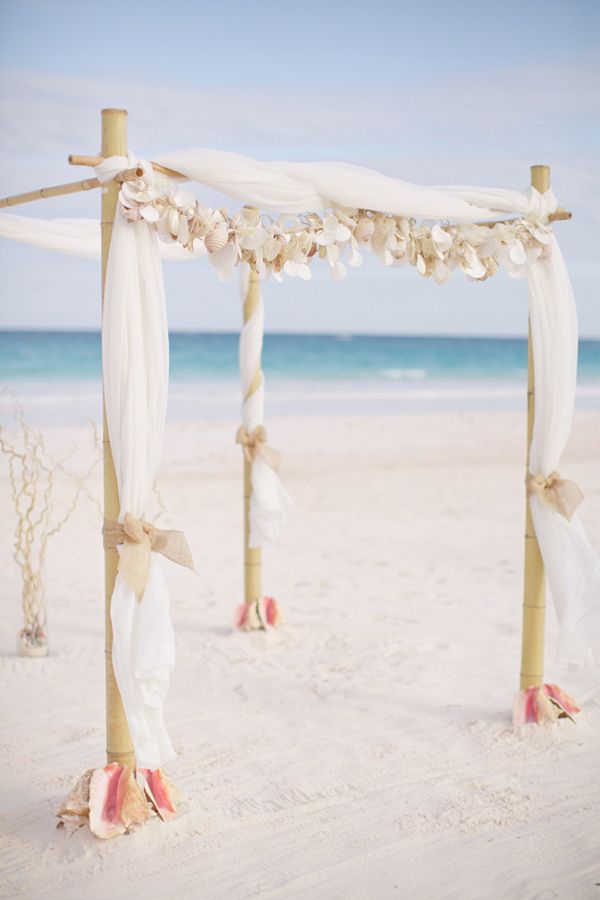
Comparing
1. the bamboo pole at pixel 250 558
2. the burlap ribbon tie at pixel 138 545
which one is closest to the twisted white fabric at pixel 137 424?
the burlap ribbon tie at pixel 138 545

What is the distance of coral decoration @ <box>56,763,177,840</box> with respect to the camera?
2545 millimetres

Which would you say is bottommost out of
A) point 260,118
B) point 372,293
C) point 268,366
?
point 268,366

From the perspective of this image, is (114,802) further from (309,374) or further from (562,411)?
(309,374)

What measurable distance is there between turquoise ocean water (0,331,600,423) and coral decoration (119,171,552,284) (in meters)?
8.48

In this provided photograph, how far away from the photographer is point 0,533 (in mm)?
5859

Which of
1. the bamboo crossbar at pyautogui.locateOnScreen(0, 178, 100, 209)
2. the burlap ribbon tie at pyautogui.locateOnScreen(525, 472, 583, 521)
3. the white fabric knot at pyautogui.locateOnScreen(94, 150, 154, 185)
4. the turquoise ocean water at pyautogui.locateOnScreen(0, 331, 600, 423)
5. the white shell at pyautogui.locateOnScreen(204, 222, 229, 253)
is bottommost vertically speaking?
the turquoise ocean water at pyautogui.locateOnScreen(0, 331, 600, 423)

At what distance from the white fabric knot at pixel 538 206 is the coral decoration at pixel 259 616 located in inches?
83.0

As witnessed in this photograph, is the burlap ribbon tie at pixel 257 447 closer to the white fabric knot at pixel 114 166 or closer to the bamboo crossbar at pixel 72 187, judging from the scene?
the bamboo crossbar at pixel 72 187

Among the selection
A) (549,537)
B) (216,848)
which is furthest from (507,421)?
(216,848)

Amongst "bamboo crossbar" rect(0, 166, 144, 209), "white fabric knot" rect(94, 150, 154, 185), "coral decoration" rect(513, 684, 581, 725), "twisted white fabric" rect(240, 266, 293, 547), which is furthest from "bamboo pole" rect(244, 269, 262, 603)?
"white fabric knot" rect(94, 150, 154, 185)

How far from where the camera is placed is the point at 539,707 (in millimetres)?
3271

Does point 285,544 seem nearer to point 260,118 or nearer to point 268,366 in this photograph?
point 260,118

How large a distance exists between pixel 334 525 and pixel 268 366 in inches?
551

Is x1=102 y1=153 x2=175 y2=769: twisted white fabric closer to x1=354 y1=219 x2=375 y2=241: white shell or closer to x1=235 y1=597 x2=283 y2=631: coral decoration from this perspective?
x1=354 y1=219 x2=375 y2=241: white shell
